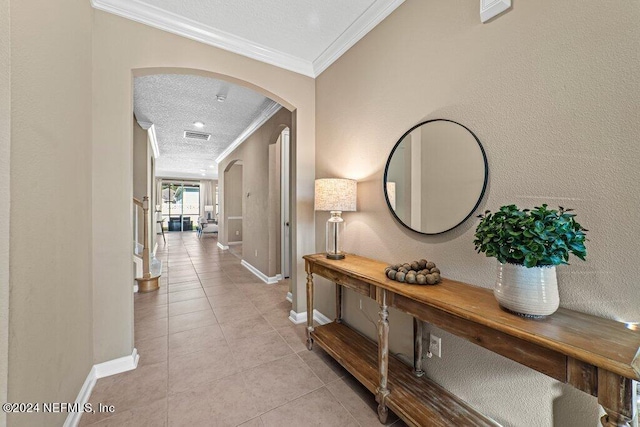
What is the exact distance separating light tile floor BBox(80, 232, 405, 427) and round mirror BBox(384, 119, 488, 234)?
122cm

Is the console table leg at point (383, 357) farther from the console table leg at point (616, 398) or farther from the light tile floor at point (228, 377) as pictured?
the console table leg at point (616, 398)

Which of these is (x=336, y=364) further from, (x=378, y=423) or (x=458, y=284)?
(x=458, y=284)

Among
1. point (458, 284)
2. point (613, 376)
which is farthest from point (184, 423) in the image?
point (613, 376)

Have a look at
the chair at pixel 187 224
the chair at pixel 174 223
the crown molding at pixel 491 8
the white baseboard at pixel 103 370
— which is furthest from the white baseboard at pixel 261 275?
the chair at pixel 174 223

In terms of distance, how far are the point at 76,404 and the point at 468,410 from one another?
7.20 ft

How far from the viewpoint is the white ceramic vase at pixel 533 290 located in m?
0.91

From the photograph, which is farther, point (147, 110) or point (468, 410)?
point (147, 110)

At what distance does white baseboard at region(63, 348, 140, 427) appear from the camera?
1552 mm

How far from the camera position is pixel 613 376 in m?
0.70

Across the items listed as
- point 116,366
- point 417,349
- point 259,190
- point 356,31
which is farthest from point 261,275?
point 356,31

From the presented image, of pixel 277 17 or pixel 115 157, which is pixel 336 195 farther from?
pixel 115 157

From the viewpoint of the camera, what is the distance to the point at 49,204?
1.13m

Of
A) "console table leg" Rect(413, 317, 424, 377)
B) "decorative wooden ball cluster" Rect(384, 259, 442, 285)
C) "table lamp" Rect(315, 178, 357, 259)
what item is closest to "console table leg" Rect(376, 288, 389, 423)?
"decorative wooden ball cluster" Rect(384, 259, 442, 285)

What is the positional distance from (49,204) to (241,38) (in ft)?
6.47
